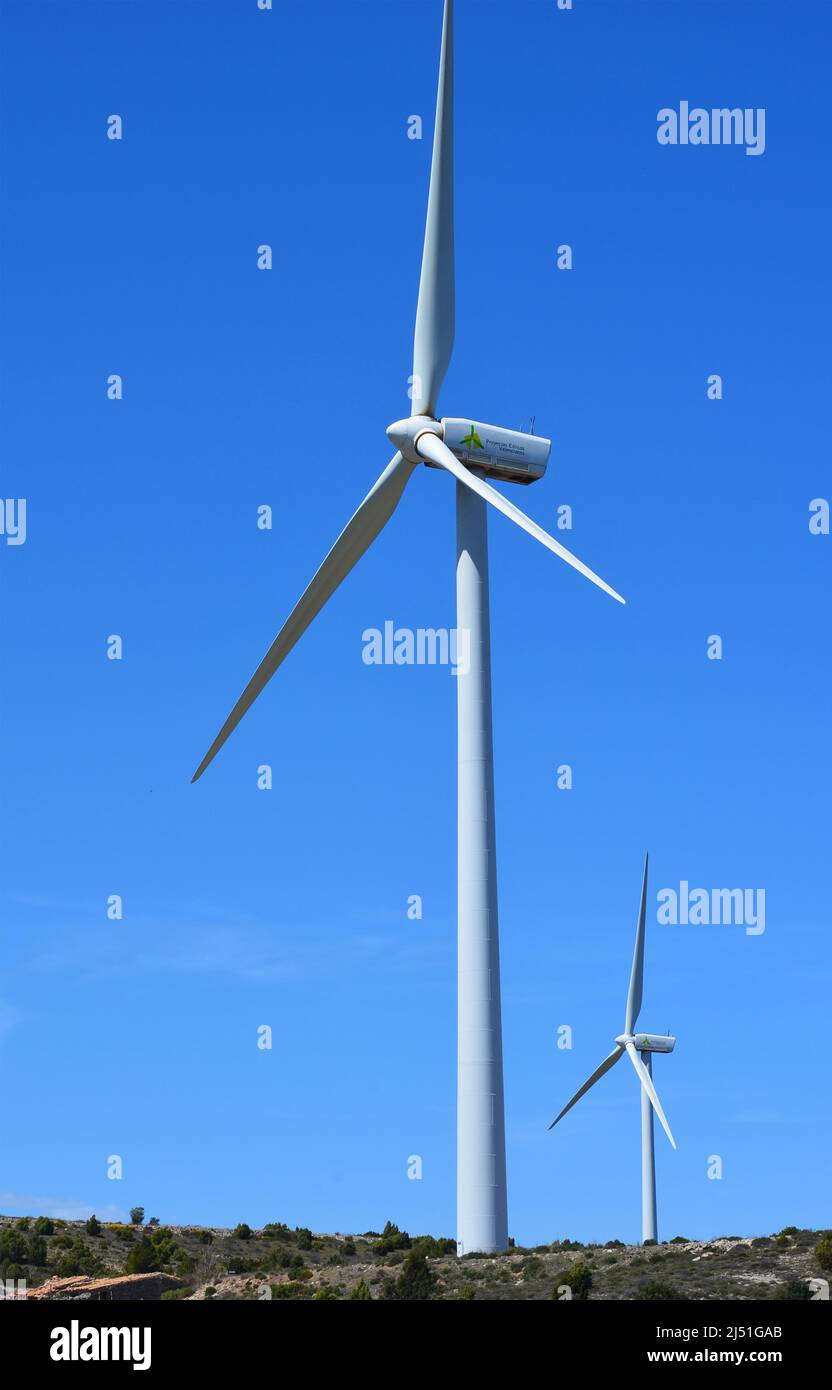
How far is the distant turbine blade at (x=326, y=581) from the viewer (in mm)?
61000

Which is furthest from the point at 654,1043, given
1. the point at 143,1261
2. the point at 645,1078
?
the point at 143,1261

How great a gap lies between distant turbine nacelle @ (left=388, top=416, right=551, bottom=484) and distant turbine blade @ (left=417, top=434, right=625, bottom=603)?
1.31 ft

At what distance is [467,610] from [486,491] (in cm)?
402

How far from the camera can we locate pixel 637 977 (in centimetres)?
10238

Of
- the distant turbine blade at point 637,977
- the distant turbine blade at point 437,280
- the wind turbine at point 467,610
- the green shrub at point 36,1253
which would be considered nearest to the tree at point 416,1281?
the wind turbine at point 467,610

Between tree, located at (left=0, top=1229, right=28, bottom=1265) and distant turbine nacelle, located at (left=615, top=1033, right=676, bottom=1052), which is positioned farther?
distant turbine nacelle, located at (left=615, top=1033, right=676, bottom=1052)

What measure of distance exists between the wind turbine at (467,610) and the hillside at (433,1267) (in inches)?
98.9

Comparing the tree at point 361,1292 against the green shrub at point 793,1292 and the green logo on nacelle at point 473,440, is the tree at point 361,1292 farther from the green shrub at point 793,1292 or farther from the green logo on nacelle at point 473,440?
the green logo on nacelle at point 473,440

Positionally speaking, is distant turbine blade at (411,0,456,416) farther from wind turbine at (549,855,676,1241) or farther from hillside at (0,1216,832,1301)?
wind turbine at (549,855,676,1241)

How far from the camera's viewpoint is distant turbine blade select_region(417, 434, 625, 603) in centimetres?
5450

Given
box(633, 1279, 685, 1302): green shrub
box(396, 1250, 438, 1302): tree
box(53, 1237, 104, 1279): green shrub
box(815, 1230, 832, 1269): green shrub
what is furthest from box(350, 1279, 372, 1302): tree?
box(53, 1237, 104, 1279): green shrub

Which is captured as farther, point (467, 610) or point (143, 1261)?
point (143, 1261)

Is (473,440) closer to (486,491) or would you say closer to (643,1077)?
(486,491)
